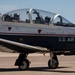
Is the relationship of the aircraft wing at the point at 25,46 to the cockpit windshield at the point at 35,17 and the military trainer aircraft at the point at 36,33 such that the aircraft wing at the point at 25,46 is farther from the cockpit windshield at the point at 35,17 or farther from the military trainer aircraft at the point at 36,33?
the cockpit windshield at the point at 35,17

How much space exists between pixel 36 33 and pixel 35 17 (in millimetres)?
1089

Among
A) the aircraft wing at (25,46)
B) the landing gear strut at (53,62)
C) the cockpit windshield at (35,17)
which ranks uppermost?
the cockpit windshield at (35,17)

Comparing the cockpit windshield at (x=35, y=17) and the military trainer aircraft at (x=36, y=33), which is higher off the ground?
the cockpit windshield at (x=35, y=17)

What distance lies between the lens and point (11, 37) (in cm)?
1809

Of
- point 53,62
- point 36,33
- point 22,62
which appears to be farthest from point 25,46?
point 53,62

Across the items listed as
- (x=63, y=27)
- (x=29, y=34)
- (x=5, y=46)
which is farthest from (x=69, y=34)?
(x=5, y=46)

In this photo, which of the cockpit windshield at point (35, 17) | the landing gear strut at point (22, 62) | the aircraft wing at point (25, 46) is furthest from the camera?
the landing gear strut at point (22, 62)

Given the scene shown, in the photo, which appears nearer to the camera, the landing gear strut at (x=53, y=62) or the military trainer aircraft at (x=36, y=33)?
the military trainer aircraft at (x=36, y=33)

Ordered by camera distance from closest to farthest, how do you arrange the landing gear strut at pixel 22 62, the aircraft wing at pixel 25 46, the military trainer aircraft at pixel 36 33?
the aircraft wing at pixel 25 46 → the military trainer aircraft at pixel 36 33 → the landing gear strut at pixel 22 62

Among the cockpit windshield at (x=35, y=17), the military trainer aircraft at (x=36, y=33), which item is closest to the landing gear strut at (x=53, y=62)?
the military trainer aircraft at (x=36, y=33)

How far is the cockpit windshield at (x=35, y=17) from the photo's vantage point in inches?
733

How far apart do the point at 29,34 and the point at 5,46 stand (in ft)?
4.28

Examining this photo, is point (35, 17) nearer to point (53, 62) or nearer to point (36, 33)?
point (36, 33)

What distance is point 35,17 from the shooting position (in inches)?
738
